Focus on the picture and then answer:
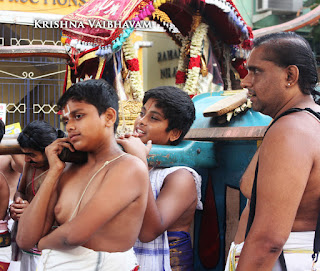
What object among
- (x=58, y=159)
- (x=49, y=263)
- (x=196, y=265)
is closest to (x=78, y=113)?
(x=58, y=159)

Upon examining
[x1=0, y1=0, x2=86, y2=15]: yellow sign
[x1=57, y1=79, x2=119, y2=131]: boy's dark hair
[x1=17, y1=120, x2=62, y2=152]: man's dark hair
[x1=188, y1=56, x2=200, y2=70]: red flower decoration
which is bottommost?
[x1=17, y1=120, x2=62, y2=152]: man's dark hair

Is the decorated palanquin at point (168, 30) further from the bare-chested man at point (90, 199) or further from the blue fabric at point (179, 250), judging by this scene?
the bare-chested man at point (90, 199)

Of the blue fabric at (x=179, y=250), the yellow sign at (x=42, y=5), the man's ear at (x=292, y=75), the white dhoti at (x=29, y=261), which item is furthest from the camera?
the yellow sign at (x=42, y=5)

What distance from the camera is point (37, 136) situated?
2.82 m

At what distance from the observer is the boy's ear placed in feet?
8.18

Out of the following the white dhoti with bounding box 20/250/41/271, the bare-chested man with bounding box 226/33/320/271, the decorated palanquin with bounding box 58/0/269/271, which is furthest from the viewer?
the decorated palanquin with bounding box 58/0/269/271

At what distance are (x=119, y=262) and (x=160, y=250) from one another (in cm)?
56

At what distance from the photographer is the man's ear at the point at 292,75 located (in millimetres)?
1548

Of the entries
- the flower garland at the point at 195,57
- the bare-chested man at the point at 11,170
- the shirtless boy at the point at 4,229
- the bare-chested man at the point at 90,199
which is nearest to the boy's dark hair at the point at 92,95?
the bare-chested man at the point at 90,199

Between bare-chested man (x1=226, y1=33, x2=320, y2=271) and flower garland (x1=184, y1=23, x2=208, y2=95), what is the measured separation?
350 centimetres

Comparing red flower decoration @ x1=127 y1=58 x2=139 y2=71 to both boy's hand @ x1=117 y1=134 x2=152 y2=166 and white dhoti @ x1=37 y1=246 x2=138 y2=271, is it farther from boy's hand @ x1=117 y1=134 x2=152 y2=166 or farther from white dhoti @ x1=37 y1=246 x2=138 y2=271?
white dhoti @ x1=37 y1=246 x2=138 y2=271

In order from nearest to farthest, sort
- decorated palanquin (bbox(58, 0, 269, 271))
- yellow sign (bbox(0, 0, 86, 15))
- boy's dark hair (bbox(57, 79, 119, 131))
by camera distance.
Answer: boy's dark hair (bbox(57, 79, 119, 131))
decorated palanquin (bbox(58, 0, 269, 271))
yellow sign (bbox(0, 0, 86, 15))

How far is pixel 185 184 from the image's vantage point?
2.25m

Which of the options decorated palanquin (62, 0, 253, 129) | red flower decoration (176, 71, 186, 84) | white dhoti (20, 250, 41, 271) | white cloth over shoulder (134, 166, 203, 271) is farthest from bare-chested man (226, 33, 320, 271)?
red flower decoration (176, 71, 186, 84)
